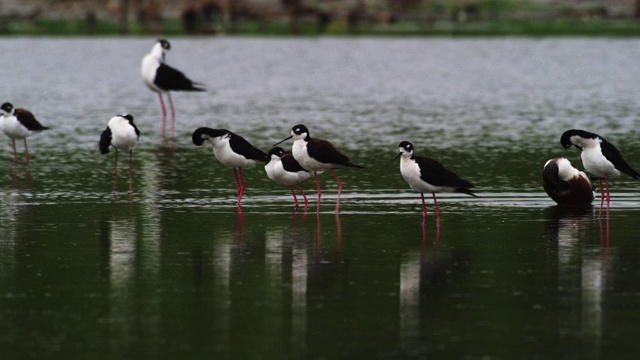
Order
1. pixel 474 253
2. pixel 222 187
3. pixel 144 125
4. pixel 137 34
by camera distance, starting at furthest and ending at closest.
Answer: pixel 137 34, pixel 144 125, pixel 222 187, pixel 474 253

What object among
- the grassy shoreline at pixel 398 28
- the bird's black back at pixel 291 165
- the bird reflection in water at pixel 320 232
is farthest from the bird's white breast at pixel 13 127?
the grassy shoreline at pixel 398 28

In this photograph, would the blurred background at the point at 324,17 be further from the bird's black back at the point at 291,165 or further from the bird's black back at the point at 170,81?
the bird's black back at the point at 291,165

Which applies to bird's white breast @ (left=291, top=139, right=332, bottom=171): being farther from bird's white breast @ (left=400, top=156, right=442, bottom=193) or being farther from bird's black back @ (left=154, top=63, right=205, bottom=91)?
bird's black back @ (left=154, top=63, right=205, bottom=91)

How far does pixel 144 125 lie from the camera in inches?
1137

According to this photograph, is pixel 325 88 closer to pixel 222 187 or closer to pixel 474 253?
pixel 222 187

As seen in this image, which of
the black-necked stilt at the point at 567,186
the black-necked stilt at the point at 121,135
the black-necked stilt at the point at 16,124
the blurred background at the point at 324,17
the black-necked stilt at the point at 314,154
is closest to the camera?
the black-necked stilt at the point at 314,154

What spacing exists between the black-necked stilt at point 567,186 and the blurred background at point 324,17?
59.6 m

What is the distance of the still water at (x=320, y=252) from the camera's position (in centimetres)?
1028

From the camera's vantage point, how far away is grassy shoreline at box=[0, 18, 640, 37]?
7694 centimetres

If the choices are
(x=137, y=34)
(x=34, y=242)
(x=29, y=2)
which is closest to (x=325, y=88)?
(x=34, y=242)

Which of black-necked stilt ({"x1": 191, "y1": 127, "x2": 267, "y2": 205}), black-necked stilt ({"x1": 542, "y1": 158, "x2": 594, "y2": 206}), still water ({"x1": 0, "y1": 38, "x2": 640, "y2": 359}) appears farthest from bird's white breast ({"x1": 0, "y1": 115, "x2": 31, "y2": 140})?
black-necked stilt ({"x1": 542, "y1": 158, "x2": 594, "y2": 206})

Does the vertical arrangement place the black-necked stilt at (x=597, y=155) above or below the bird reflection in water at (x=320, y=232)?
above

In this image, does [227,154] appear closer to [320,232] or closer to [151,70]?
[320,232]

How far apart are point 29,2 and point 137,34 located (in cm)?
2220
